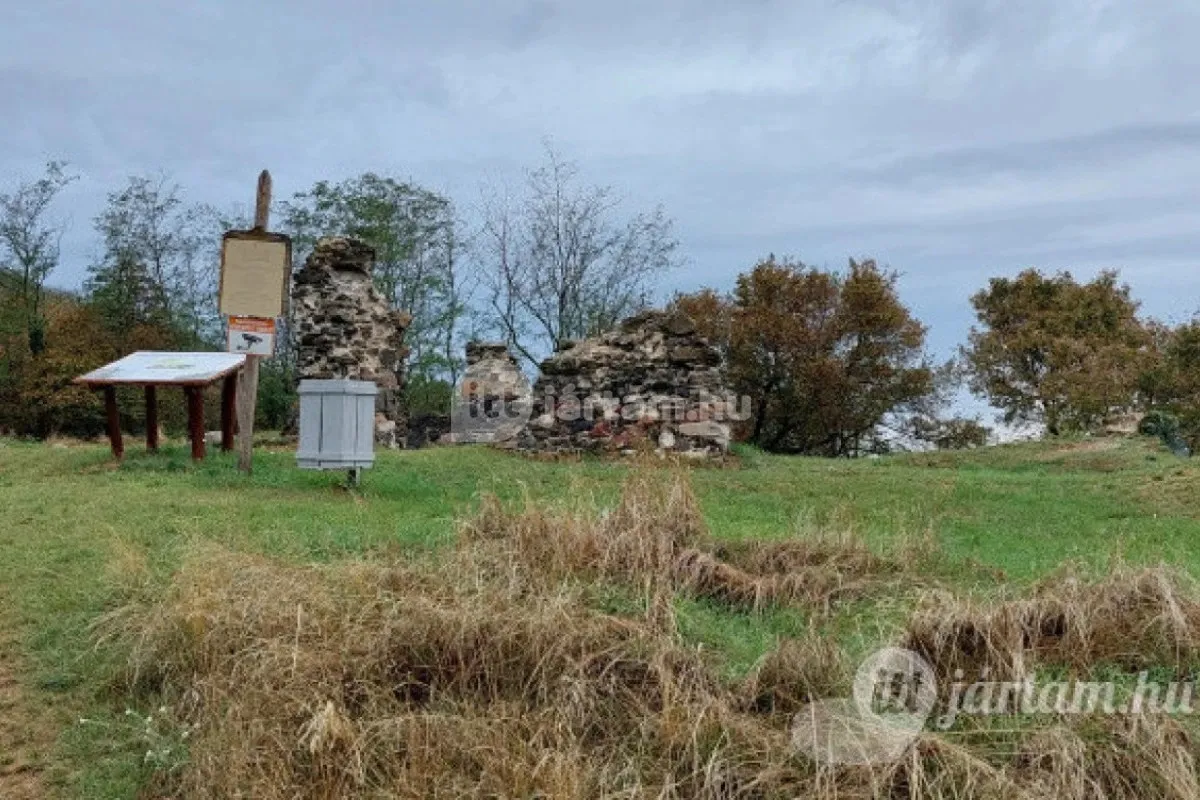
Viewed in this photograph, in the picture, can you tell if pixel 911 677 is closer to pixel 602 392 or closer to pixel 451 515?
pixel 451 515

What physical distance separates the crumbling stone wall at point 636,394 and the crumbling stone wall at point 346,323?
2567 mm

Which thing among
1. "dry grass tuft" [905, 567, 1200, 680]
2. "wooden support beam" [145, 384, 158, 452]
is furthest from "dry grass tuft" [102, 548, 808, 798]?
"wooden support beam" [145, 384, 158, 452]

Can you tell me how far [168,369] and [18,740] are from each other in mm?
7548

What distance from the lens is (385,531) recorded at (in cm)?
650

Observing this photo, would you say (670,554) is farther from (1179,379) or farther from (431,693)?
(1179,379)

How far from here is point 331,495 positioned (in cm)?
875

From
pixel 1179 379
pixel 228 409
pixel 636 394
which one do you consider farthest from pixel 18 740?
pixel 1179 379

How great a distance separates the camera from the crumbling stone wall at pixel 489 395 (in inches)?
747

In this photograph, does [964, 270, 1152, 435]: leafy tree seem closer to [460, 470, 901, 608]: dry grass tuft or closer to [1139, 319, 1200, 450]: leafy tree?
[1139, 319, 1200, 450]: leafy tree

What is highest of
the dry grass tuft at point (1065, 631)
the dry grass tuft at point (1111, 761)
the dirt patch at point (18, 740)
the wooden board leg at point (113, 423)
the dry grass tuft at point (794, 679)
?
the wooden board leg at point (113, 423)

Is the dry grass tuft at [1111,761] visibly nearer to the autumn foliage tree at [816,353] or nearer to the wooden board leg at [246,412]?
the wooden board leg at [246,412]

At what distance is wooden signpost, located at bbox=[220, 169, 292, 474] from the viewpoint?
970 cm

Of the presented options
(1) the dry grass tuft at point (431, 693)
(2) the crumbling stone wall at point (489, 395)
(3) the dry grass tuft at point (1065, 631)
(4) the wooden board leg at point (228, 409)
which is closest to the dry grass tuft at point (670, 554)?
(1) the dry grass tuft at point (431, 693)

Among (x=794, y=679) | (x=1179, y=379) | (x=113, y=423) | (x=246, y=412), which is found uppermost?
(x=1179, y=379)
